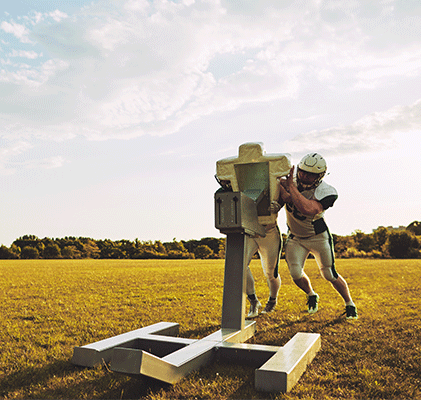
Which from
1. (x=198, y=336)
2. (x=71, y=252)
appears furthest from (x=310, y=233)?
(x=71, y=252)

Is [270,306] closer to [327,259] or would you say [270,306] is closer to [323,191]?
[327,259]

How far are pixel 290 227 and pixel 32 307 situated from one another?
4706 millimetres

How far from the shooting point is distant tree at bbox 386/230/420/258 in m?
31.0

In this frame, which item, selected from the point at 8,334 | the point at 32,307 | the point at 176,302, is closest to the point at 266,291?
the point at 176,302

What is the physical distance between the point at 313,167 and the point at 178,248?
1225 inches

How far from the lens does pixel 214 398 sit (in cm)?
270

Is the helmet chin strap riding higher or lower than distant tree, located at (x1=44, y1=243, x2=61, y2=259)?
higher

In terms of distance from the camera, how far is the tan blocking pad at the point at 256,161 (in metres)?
4.28

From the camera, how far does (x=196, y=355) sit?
10.9 feet

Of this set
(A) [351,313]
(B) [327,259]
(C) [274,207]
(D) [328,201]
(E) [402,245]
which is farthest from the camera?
(E) [402,245]

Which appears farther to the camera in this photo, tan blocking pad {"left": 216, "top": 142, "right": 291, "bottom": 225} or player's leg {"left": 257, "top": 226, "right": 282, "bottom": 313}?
player's leg {"left": 257, "top": 226, "right": 282, "bottom": 313}

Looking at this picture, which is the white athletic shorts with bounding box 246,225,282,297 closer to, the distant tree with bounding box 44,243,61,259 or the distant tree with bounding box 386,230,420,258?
the distant tree with bounding box 386,230,420,258

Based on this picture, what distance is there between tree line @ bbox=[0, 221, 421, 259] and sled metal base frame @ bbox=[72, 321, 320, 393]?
28.7 meters

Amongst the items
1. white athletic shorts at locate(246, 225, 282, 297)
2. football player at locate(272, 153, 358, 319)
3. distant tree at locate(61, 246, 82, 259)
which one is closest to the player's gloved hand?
football player at locate(272, 153, 358, 319)
